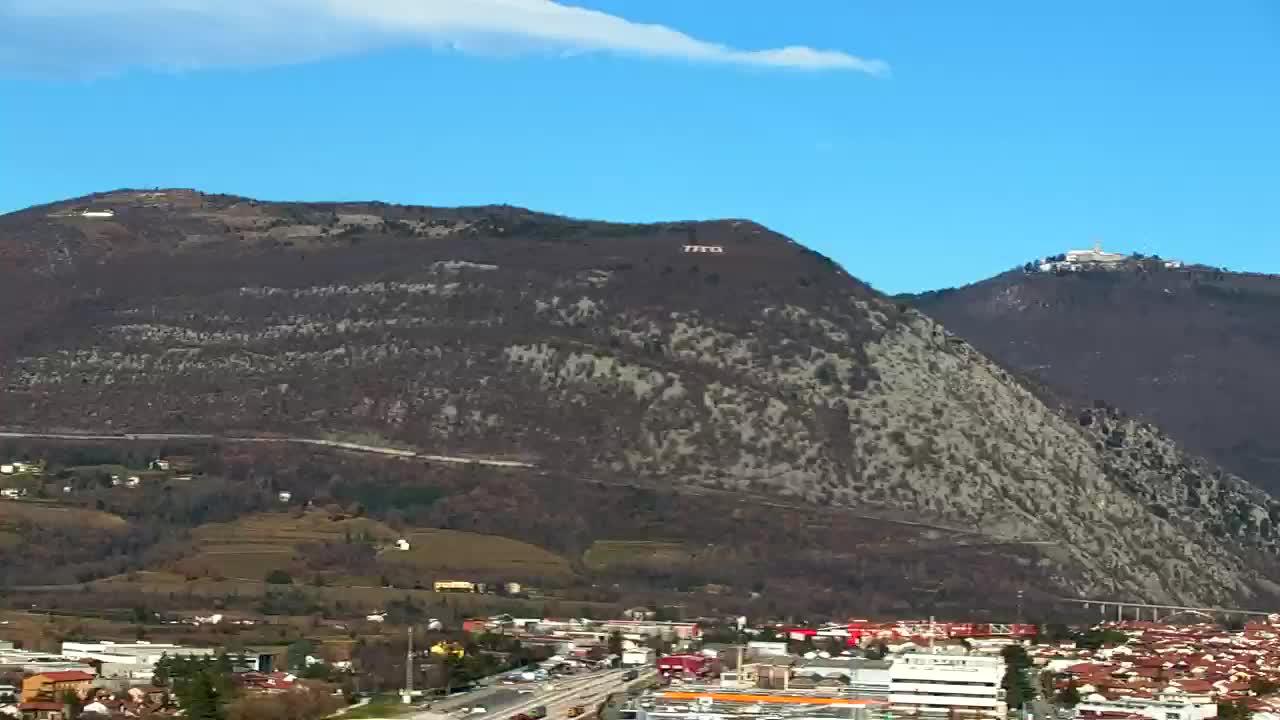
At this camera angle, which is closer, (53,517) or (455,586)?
(455,586)

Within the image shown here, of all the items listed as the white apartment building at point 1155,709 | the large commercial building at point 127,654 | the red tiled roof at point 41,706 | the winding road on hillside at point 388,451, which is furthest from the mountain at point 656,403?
the red tiled roof at point 41,706

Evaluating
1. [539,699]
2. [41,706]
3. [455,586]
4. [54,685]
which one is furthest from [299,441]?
[41,706]

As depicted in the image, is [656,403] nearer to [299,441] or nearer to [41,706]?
[299,441]

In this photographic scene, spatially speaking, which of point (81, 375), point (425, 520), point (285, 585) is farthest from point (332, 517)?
point (81, 375)

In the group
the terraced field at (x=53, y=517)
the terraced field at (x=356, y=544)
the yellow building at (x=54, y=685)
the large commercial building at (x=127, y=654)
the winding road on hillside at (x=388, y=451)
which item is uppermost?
the winding road on hillside at (x=388, y=451)

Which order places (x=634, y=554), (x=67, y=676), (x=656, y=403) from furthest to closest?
1. (x=656, y=403)
2. (x=634, y=554)
3. (x=67, y=676)

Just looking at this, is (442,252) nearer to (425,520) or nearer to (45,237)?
(45,237)

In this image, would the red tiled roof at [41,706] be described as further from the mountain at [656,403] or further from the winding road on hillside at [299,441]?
the winding road on hillside at [299,441]
